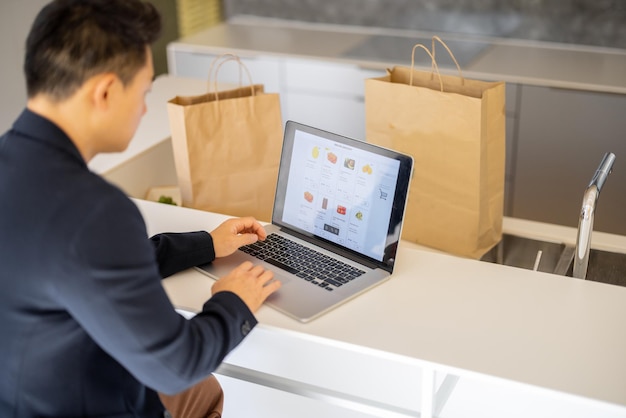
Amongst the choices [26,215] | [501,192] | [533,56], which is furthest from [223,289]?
[533,56]

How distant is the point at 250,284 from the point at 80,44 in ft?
1.89

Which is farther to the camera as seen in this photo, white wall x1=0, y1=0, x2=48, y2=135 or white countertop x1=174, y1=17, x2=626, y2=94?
white wall x1=0, y1=0, x2=48, y2=135

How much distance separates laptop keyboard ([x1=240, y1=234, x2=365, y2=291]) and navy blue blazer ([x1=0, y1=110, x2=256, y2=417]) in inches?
13.5

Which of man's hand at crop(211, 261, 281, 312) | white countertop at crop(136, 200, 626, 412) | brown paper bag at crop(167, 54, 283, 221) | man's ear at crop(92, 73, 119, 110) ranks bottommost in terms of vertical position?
white countertop at crop(136, 200, 626, 412)

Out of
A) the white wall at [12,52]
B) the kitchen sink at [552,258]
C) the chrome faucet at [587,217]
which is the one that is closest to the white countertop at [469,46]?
the white wall at [12,52]

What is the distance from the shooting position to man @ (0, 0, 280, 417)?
121 cm

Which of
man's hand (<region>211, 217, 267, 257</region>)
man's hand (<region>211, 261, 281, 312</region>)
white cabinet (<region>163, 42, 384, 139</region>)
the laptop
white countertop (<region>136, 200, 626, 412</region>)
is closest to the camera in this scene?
white countertop (<region>136, 200, 626, 412</region>)

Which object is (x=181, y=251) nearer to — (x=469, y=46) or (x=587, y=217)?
(x=587, y=217)

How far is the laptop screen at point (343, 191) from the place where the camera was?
1670mm

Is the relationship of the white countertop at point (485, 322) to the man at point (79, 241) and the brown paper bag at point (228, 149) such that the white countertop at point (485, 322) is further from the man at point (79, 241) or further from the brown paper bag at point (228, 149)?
the brown paper bag at point (228, 149)

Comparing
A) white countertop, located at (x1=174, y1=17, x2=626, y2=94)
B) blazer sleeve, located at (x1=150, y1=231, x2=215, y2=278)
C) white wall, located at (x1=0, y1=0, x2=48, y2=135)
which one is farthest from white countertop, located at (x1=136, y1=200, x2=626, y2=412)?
white wall, located at (x1=0, y1=0, x2=48, y2=135)

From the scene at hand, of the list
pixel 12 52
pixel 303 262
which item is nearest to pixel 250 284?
pixel 303 262

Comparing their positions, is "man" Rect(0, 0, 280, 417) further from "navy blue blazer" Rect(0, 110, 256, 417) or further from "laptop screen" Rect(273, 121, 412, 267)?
"laptop screen" Rect(273, 121, 412, 267)

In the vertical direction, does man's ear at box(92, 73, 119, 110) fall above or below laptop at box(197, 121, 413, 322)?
above
